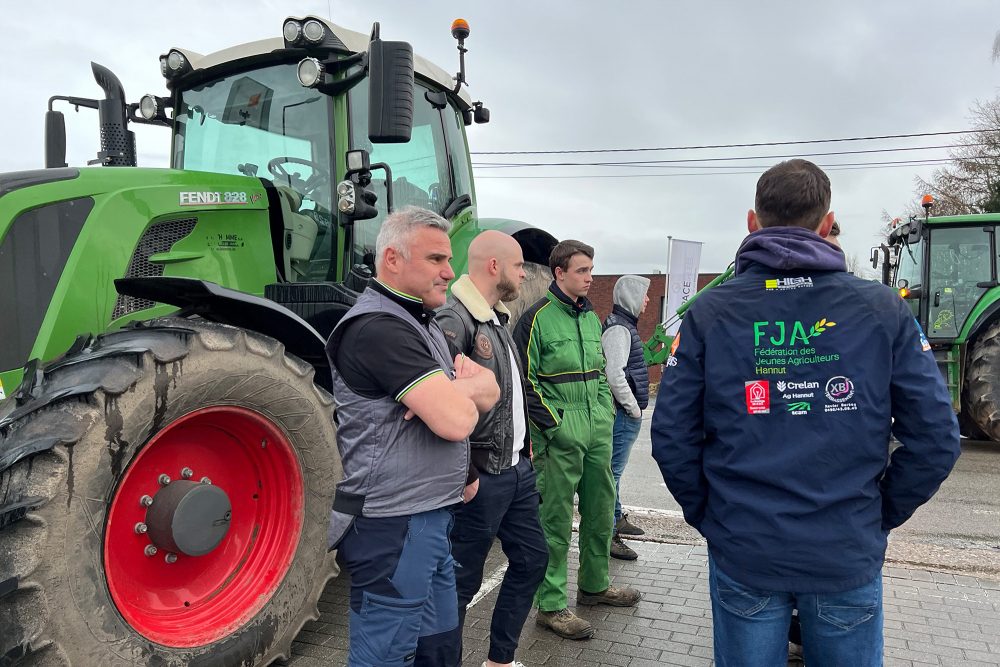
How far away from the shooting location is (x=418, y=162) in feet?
15.2

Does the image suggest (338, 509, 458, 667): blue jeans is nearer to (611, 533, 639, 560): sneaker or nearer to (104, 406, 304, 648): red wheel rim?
(104, 406, 304, 648): red wheel rim

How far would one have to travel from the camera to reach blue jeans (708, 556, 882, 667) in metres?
1.81

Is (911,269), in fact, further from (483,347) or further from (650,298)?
(650,298)

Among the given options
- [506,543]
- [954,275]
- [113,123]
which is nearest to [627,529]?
[506,543]

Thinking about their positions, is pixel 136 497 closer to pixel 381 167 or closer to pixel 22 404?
pixel 22 404

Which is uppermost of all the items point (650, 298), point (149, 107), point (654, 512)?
point (149, 107)

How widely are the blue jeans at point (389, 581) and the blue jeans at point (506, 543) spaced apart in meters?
0.59

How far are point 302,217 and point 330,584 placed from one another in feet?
6.89

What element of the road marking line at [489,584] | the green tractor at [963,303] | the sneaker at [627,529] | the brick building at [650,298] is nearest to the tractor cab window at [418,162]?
the road marking line at [489,584]

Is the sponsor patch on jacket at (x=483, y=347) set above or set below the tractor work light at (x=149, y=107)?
below

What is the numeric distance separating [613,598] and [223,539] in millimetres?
2027

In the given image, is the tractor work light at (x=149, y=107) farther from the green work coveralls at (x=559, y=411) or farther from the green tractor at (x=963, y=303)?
the green tractor at (x=963, y=303)

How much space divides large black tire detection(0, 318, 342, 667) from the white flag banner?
528 inches

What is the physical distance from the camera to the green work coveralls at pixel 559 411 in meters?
3.64
